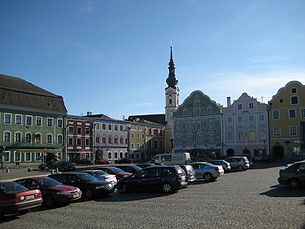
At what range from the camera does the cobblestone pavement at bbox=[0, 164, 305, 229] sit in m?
11.0

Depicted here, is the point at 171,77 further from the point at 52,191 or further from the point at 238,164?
the point at 52,191

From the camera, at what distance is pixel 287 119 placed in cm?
6253

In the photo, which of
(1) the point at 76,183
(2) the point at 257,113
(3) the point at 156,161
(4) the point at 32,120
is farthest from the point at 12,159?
(2) the point at 257,113

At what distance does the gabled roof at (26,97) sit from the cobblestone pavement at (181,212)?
1637 inches

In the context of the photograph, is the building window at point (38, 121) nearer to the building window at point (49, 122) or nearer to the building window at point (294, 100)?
the building window at point (49, 122)

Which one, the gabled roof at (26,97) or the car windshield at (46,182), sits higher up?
the gabled roof at (26,97)

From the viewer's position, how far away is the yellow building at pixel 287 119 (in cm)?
6178

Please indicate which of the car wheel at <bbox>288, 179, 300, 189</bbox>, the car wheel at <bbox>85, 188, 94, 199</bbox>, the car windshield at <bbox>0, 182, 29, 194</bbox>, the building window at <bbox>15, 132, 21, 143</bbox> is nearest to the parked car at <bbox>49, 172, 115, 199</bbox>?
the car wheel at <bbox>85, 188, 94, 199</bbox>

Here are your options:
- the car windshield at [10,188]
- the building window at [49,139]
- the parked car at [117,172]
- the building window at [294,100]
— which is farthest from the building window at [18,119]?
the building window at [294,100]

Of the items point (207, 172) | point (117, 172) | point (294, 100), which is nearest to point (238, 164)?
point (207, 172)

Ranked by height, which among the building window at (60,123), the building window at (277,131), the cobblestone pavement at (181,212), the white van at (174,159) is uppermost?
the building window at (60,123)

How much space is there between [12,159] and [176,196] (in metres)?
42.6

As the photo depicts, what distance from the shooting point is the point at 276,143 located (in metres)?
63.1

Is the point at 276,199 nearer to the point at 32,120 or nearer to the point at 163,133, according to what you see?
the point at 32,120
